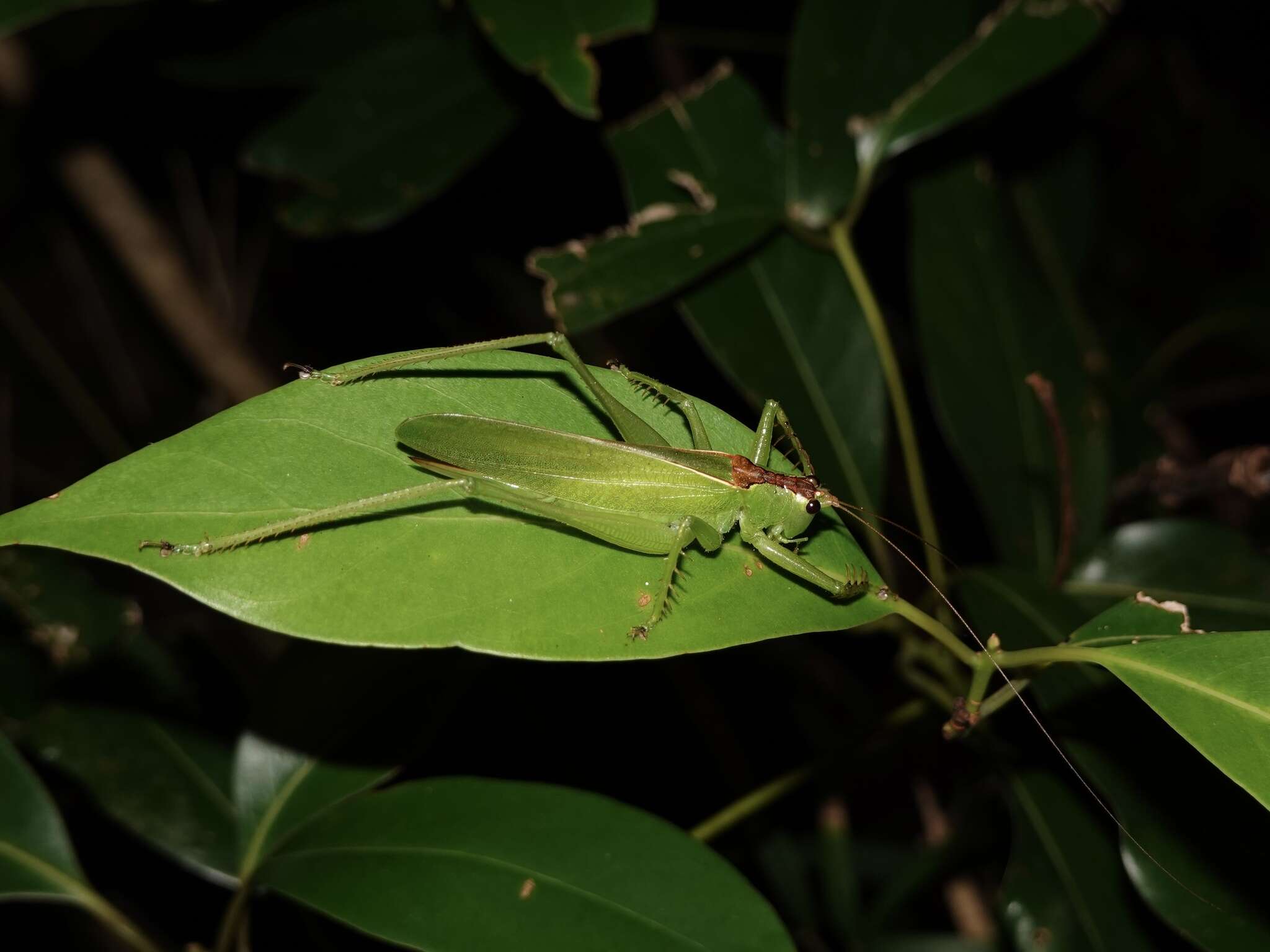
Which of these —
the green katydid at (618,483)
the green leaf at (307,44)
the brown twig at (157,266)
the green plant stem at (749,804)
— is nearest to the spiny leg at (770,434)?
the green katydid at (618,483)

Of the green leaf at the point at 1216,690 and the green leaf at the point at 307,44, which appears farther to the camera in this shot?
the green leaf at the point at 307,44

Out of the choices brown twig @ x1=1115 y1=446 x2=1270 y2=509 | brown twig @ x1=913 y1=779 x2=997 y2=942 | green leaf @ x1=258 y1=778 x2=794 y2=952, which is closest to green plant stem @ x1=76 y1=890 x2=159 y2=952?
green leaf @ x1=258 y1=778 x2=794 y2=952

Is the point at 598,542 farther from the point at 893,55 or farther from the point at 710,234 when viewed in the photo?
the point at 893,55

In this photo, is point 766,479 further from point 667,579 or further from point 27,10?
point 27,10

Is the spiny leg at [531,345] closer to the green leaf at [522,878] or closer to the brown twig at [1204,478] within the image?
the green leaf at [522,878]

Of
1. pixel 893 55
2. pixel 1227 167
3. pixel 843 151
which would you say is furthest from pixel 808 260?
pixel 1227 167

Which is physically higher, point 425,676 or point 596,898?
point 425,676
